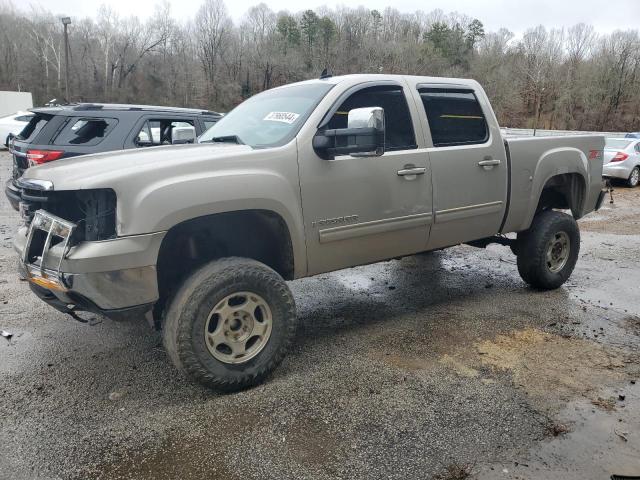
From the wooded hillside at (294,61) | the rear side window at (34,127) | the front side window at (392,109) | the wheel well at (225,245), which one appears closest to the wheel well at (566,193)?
the front side window at (392,109)

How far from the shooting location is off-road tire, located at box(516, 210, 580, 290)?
→ 507cm

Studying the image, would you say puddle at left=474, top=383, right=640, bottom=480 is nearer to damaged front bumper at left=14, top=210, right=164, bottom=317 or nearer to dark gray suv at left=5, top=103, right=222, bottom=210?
damaged front bumper at left=14, top=210, right=164, bottom=317

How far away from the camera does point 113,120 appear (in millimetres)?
6469

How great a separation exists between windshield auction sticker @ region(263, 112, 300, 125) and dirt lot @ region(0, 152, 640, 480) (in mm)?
1751

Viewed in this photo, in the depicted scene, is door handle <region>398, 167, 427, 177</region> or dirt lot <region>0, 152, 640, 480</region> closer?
dirt lot <region>0, 152, 640, 480</region>

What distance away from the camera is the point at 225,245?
11.7ft

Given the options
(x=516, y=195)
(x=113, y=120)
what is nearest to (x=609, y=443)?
(x=516, y=195)

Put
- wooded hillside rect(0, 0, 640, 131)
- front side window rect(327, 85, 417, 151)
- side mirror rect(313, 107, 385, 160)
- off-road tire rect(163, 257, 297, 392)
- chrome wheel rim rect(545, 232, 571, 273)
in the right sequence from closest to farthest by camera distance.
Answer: off-road tire rect(163, 257, 297, 392), side mirror rect(313, 107, 385, 160), front side window rect(327, 85, 417, 151), chrome wheel rim rect(545, 232, 571, 273), wooded hillside rect(0, 0, 640, 131)

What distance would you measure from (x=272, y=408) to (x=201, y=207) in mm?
1291

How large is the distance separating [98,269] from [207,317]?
68 centimetres

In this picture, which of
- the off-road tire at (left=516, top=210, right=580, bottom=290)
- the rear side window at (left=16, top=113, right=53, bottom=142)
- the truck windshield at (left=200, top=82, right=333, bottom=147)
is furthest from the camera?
the rear side window at (left=16, top=113, right=53, bottom=142)

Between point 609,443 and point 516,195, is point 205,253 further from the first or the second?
point 516,195

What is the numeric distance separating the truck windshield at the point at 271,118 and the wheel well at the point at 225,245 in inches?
22.2

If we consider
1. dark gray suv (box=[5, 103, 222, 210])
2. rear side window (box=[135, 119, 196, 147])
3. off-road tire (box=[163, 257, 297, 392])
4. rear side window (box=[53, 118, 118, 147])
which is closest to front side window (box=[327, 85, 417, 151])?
off-road tire (box=[163, 257, 297, 392])
